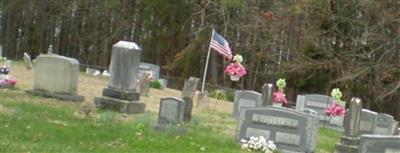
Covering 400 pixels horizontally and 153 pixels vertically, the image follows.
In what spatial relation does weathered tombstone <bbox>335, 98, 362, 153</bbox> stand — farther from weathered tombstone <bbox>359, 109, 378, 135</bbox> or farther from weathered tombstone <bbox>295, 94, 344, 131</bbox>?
weathered tombstone <bbox>295, 94, 344, 131</bbox>

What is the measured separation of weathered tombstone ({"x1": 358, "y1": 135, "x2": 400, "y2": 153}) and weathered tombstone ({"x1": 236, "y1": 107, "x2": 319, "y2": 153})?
164 cm

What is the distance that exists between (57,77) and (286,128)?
4739 mm

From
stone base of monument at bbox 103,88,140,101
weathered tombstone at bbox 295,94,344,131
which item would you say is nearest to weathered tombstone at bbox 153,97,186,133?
stone base of monument at bbox 103,88,140,101

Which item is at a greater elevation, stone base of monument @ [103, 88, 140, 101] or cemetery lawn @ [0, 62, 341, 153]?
stone base of monument @ [103, 88, 140, 101]

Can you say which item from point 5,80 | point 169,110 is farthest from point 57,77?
point 169,110

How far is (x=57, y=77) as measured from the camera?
43.1 feet

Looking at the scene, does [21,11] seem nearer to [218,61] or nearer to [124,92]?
[218,61]

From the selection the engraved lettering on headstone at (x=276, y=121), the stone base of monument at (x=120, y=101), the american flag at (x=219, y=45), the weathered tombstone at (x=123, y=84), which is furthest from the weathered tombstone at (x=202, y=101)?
the engraved lettering on headstone at (x=276, y=121)

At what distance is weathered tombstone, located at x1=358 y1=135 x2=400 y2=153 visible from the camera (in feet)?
29.1

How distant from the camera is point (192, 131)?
36.6 feet

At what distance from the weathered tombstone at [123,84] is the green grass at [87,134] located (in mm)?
433

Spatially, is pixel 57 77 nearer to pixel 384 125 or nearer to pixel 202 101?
pixel 202 101

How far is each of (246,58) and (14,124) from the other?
960 inches

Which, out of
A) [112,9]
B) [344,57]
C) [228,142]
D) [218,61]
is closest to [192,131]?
[228,142]
